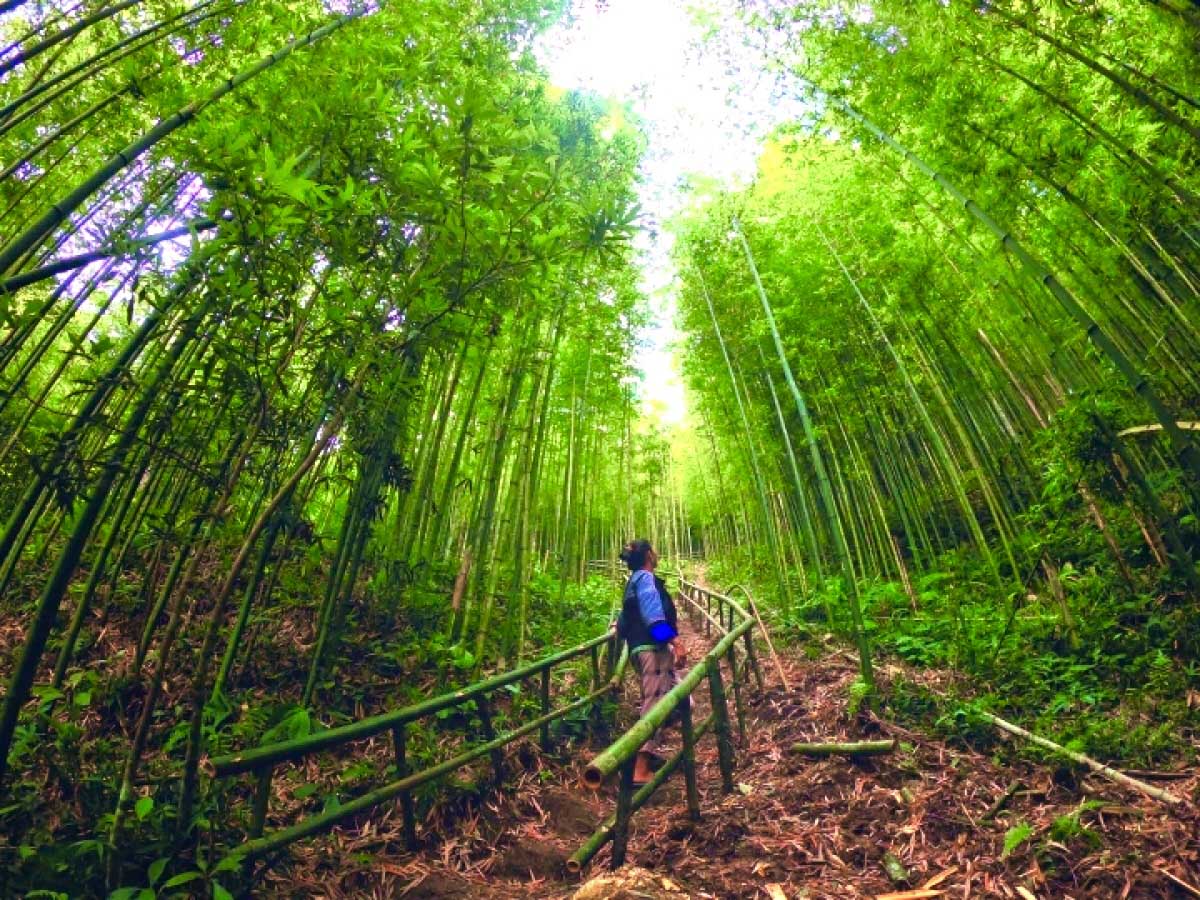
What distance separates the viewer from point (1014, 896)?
1.75 meters

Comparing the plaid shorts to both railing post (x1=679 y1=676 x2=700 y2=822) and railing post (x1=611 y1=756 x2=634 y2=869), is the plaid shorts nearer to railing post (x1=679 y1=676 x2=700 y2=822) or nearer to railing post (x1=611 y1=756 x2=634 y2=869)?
railing post (x1=679 y1=676 x2=700 y2=822)

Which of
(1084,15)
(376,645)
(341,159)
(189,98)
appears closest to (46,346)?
(189,98)

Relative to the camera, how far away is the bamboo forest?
162cm

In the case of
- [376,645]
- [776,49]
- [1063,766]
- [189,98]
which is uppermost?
[776,49]

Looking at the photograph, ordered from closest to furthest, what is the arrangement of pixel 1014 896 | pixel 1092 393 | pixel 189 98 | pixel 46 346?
pixel 1014 896
pixel 189 98
pixel 46 346
pixel 1092 393

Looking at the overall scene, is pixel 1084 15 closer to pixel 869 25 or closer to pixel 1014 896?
pixel 869 25

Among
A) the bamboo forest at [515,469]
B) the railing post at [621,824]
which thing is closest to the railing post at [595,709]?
the bamboo forest at [515,469]

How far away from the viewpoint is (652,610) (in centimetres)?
316

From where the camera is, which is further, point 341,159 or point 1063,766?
point 1063,766

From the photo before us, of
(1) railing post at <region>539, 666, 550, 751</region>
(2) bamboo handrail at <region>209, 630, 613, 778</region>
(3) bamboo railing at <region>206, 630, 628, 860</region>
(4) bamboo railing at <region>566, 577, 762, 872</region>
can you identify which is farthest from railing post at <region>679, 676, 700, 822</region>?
(1) railing post at <region>539, 666, 550, 751</region>

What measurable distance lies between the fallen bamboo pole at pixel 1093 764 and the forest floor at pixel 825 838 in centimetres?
4

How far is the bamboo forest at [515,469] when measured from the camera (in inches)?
63.7

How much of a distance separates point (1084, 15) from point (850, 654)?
4078 millimetres

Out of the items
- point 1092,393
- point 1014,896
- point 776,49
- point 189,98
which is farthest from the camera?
point 776,49
